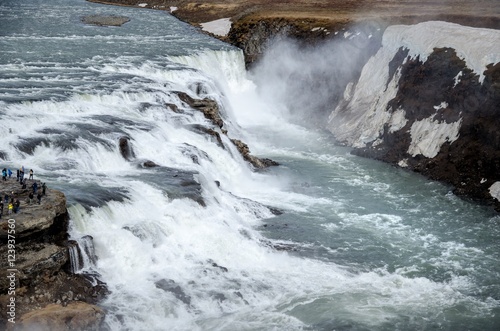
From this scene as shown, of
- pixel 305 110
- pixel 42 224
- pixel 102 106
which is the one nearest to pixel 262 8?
pixel 305 110

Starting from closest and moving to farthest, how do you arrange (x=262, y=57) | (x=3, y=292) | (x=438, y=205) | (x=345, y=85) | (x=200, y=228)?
(x=3, y=292) → (x=200, y=228) → (x=438, y=205) → (x=345, y=85) → (x=262, y=57)

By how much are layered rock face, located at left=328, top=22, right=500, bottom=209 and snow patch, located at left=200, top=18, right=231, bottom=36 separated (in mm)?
27782

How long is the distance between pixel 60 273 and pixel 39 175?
739cm

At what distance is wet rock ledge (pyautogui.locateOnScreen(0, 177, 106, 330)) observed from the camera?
1736cm

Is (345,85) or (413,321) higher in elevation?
(345,85)

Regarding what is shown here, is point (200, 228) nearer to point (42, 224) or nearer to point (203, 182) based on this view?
point (203, 182)

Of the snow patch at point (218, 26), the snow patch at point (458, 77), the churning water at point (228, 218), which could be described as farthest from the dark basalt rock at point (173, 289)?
the snow patch at point (218, 26)

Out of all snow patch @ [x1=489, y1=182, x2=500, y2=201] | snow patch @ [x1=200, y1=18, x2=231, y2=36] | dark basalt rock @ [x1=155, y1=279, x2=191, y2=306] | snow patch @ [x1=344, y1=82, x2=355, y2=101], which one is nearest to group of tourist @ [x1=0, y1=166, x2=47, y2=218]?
dark basalt rock @ [x1=155, y1=279, x2=191, y2=306]

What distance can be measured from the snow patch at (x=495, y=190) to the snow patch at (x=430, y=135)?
170 inches

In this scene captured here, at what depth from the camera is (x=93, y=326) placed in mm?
17828

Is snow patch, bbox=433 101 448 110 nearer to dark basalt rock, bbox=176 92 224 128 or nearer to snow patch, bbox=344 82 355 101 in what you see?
snow patch, bbox=344 82 355 101

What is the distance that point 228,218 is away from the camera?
2683cm

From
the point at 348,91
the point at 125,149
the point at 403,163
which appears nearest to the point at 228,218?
the point at 125,149

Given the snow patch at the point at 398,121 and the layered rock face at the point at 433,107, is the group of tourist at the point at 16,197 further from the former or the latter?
the snow patch at the point at 398,121
